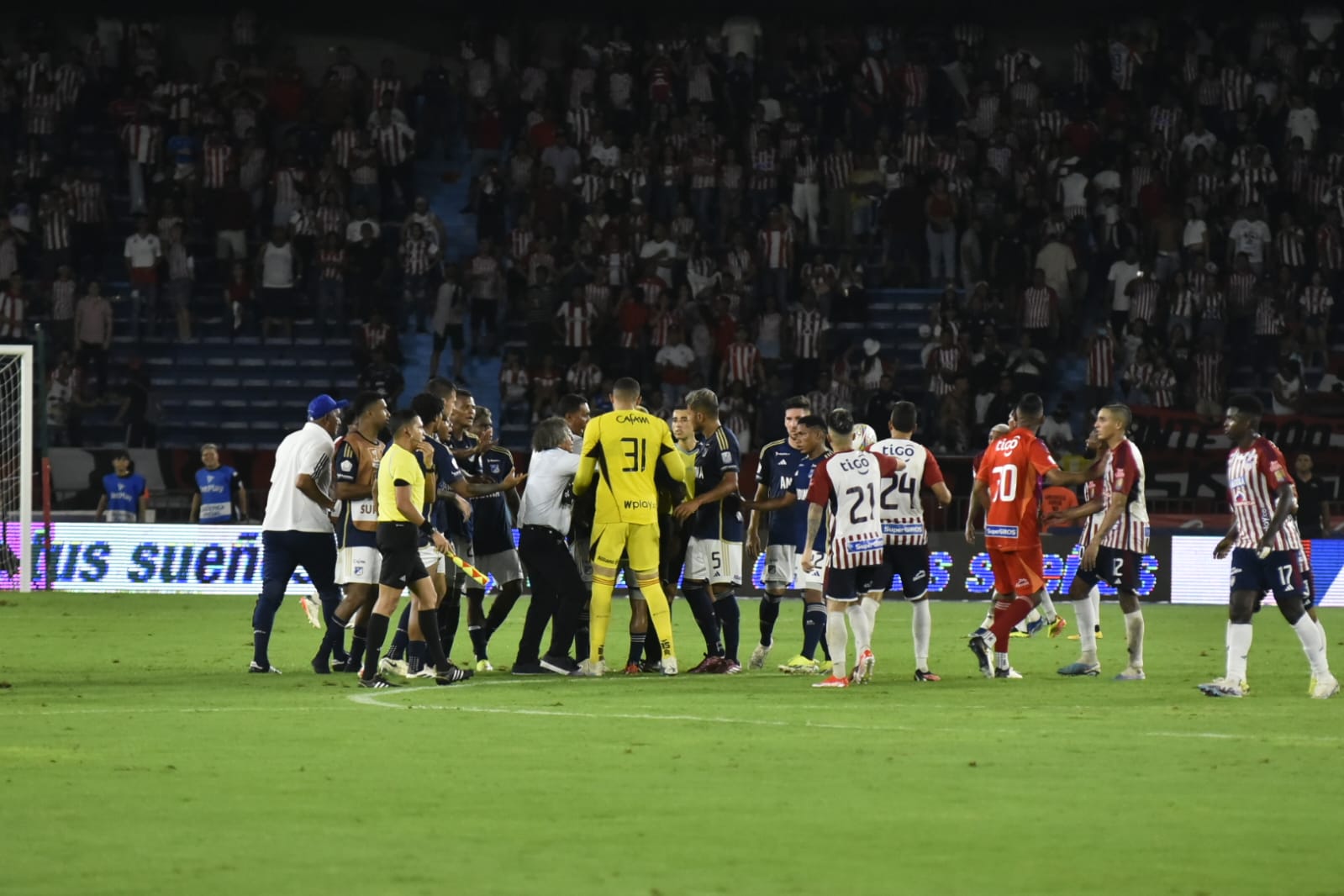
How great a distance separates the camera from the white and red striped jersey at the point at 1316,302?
107ft

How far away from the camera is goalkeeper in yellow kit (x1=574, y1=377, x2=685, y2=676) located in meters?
16.0

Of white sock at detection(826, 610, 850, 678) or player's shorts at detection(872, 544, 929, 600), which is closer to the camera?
white sock at detection(826, 610, 850, 678)

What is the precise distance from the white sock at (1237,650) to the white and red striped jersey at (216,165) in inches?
966

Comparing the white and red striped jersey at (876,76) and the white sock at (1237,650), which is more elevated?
the white and red striped jersey at (876,76)

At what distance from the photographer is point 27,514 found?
26359 mm

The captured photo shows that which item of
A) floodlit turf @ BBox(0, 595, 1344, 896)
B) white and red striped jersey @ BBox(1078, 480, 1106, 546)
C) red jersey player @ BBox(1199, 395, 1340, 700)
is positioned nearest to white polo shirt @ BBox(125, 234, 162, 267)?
floodlit turf @ BBox(0, 595, 1344, 896)

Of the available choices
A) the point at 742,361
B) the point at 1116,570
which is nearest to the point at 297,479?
the point at 1116,570

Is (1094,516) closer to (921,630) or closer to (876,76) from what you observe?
(921,630)

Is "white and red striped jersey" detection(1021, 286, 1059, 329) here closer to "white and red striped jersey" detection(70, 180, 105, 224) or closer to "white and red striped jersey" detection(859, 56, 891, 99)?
"white and red striped jersey" detection(859, 56, 891, 99)

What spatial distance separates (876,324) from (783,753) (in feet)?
78.6

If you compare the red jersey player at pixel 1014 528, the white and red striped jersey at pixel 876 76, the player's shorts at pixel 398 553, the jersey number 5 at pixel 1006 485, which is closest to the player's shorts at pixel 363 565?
the player's shorts at pixel 398 553

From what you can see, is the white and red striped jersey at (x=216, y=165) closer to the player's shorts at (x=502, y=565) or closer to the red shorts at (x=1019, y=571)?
the player's shorts at (x=502, y=565)

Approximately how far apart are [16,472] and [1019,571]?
17732 millimetres

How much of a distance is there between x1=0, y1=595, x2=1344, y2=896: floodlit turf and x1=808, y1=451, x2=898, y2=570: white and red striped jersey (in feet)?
3.42
